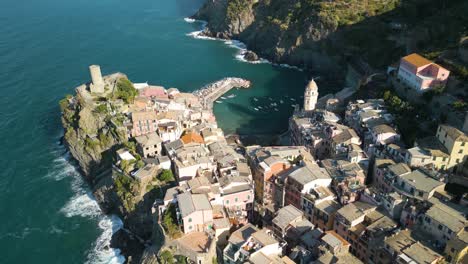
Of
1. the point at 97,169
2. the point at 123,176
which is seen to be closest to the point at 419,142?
the point at 123,176

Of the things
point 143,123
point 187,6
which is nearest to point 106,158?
point 143,123

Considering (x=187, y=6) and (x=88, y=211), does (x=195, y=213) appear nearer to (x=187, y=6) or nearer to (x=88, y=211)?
(x=88, y=211)

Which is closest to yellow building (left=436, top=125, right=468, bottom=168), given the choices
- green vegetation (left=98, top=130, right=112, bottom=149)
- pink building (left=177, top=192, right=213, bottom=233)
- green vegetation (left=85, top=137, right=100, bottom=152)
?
pink building (left=177, top=192, right=213, bottom=233)

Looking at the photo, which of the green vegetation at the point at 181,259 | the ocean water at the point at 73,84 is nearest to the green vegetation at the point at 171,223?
the green vegetation at the point at 181,259

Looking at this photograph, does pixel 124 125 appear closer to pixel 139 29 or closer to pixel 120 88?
pixel 120 88

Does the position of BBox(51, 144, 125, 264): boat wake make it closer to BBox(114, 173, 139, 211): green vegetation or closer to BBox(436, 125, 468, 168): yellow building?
BBox(114, 173, 139, 211): green vegetation

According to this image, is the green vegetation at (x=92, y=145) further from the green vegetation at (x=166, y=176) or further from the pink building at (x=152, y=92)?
the green vegetation at (x=166, y=176)
